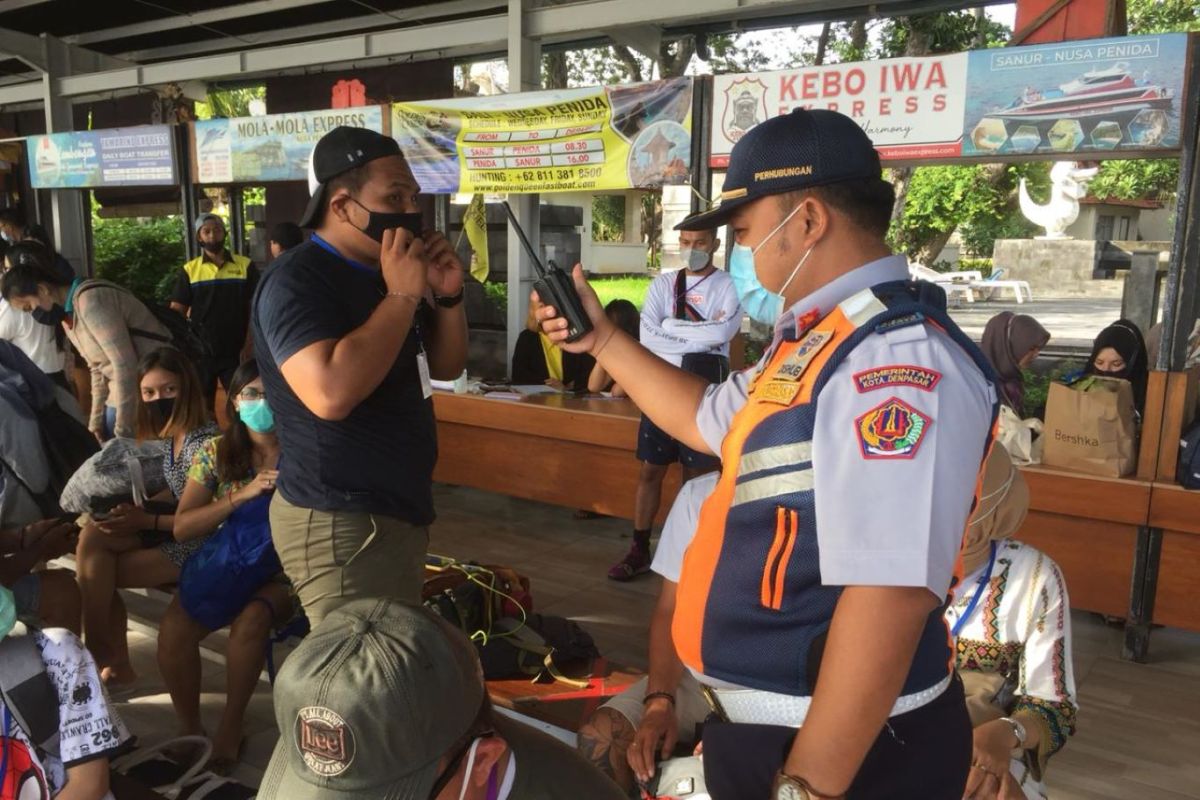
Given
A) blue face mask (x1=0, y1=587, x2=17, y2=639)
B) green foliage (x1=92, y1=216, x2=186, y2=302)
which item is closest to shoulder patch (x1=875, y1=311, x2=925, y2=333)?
blue face mask (x1=0, y1=587, x2=17, y2=639)

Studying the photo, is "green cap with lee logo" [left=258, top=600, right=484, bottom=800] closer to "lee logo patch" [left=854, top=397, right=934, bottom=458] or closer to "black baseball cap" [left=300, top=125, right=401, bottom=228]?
"lee logo patch" [left=854, top=397, right=934, bottom=458]

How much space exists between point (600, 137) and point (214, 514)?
3.35 metres

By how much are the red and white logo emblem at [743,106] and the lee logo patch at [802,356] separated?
389 cm

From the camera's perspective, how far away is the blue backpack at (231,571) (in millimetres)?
2730

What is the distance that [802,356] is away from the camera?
1.05 metres

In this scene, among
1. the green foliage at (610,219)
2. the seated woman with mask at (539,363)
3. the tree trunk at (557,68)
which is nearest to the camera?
the seated woman with mask at (539,363)

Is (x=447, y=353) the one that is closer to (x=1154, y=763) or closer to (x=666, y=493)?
(x=1154, y=763)

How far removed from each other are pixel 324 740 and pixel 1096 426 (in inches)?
138

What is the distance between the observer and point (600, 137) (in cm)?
536

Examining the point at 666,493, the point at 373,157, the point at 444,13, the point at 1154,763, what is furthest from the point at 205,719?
the point at 444,13

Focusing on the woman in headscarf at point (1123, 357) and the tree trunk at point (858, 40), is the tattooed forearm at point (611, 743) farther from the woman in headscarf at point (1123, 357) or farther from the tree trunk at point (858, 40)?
the tree trunk at point (858, 40)

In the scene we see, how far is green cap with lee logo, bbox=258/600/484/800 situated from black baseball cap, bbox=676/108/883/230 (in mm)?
655

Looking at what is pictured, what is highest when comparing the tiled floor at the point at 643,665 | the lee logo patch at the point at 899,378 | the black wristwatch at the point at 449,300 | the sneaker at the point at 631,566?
the black wristwatch at the point at 449,300

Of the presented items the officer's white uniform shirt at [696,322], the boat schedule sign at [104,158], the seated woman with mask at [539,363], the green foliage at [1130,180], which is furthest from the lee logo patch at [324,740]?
the green foliage at [1130,180]
